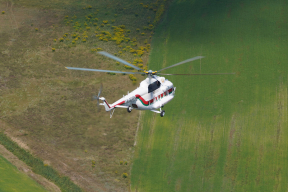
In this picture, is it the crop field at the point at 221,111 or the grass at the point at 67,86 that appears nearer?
the crop field at the point at 221,111

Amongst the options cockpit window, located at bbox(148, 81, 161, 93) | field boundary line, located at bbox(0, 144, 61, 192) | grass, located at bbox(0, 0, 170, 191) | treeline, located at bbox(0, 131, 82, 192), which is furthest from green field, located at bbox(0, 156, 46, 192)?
cockpit window, located at bbox(148, 81, 161, 93)

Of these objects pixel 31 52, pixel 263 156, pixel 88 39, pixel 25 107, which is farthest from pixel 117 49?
pixel 263 156

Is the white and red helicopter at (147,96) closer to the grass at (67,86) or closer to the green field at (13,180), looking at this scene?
the grass at (67,86)

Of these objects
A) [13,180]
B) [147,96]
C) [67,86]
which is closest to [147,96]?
[147,96]

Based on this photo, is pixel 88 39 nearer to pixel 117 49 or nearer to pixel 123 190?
pixel 117 49

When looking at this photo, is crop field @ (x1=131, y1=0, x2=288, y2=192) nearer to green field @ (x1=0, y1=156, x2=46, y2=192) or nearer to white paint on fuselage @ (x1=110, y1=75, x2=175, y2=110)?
green field @ (x1=0, y1=156, x2=46, y2=192)

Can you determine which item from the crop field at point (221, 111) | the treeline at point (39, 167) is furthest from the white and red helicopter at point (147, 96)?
the treeline at point (39, 167)
